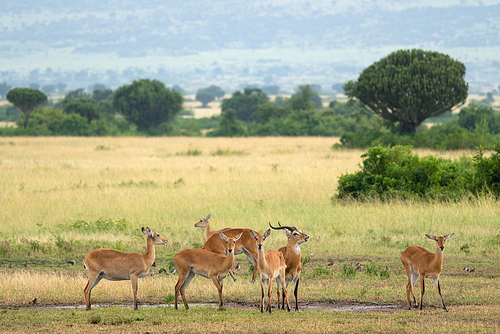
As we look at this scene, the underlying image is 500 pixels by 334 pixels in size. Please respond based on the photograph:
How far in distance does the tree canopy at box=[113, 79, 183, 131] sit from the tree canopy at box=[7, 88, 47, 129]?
32.9 ft

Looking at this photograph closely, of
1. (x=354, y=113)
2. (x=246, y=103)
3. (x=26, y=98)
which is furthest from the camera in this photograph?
(x=246, y=103)

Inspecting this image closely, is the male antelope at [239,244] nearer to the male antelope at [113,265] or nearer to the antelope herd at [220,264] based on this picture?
the antelope herd at [220,264]

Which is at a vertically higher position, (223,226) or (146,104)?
(146,104)

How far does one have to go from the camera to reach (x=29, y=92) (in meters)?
79.9

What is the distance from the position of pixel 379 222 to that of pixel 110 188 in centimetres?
1245

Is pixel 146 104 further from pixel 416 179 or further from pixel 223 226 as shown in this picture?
pixel 223 226

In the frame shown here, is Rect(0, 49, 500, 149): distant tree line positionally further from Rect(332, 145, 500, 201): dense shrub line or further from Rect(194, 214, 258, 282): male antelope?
Rect(194, 214, 258, 282): male antelope

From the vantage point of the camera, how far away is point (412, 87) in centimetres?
4503

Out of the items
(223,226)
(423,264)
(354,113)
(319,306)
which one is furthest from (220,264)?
(354,113)

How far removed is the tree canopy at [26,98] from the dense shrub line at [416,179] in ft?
213

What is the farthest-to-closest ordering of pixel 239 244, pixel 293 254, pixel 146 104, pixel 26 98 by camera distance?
1. pixel 146 104
2. pixel 26 98
3. pixel 239 244
4. pixel 293 254

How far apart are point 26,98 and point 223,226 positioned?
68913 millimetres

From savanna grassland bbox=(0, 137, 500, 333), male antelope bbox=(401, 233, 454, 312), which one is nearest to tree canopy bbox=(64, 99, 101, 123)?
savanna grassland bbox=(0, 137, 500, 333)

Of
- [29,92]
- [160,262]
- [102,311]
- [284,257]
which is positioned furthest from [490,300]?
[29,92]
